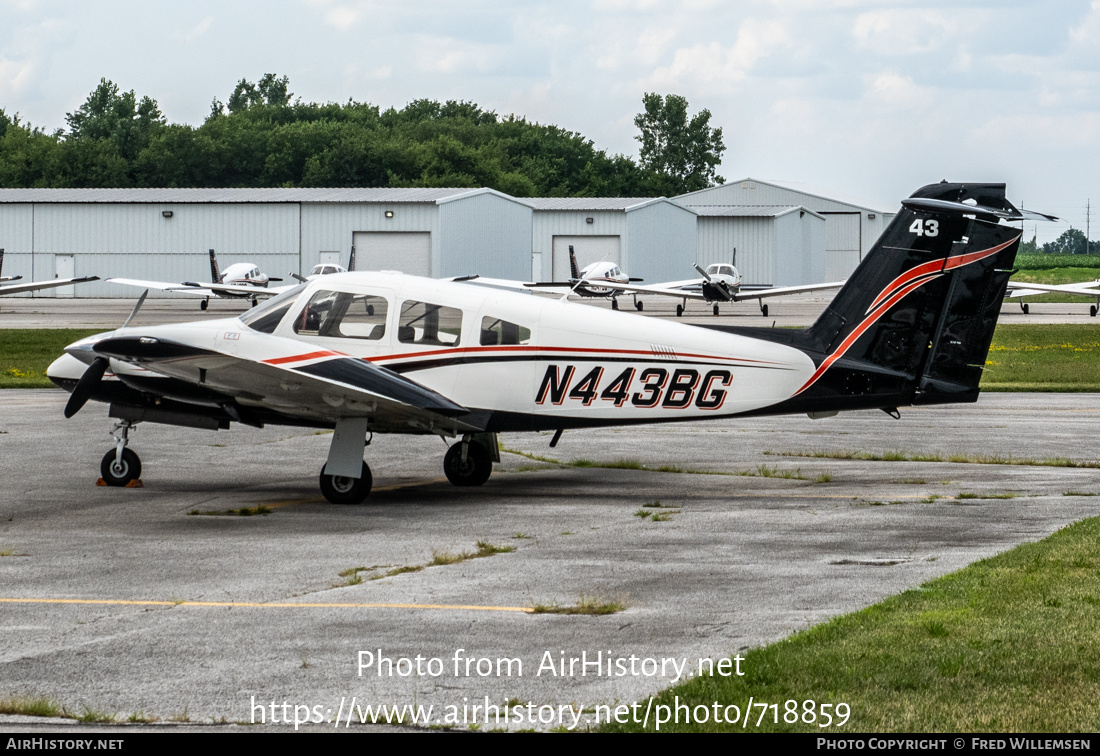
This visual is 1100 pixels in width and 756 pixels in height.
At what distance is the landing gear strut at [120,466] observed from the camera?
1395cm

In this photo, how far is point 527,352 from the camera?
13.1m

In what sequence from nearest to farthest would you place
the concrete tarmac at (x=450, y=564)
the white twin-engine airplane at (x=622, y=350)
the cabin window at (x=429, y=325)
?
the concrete tarmac at (x=450, y=564)
the white twin-engine airplane at (x=622, y=350)
the cabin window at (x=429, y=325)

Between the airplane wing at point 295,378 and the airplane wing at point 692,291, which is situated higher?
the airplane wing at point 692,291

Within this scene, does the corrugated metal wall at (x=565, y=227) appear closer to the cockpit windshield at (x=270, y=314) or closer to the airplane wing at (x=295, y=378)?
the cockpit windshield at (x=270, y=314)

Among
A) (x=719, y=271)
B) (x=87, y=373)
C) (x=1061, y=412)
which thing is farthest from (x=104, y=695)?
(x=719, y=271)

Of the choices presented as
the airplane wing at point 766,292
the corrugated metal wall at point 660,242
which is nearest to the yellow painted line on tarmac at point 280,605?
the airplane wing at point 766,292

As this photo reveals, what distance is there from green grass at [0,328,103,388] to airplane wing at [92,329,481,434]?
13026 mm

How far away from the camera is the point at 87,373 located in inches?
506

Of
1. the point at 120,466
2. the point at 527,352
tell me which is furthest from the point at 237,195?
the point at 527,352

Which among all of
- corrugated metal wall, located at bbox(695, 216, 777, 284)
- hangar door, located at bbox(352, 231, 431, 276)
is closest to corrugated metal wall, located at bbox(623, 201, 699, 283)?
corrugated metal wall, located at bbox(695, 216, 777, 284)

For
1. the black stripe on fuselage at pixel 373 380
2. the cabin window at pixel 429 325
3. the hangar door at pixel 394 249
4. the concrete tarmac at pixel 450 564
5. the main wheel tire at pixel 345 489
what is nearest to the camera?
the concrete tarmac at pixel 450 564

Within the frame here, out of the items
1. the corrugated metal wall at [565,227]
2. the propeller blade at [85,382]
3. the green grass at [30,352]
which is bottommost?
the green grass at [30,352]

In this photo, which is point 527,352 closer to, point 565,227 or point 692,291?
point 692,291

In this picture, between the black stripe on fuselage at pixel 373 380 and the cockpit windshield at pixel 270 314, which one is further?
the cockpit windshield at pixel 270 314
